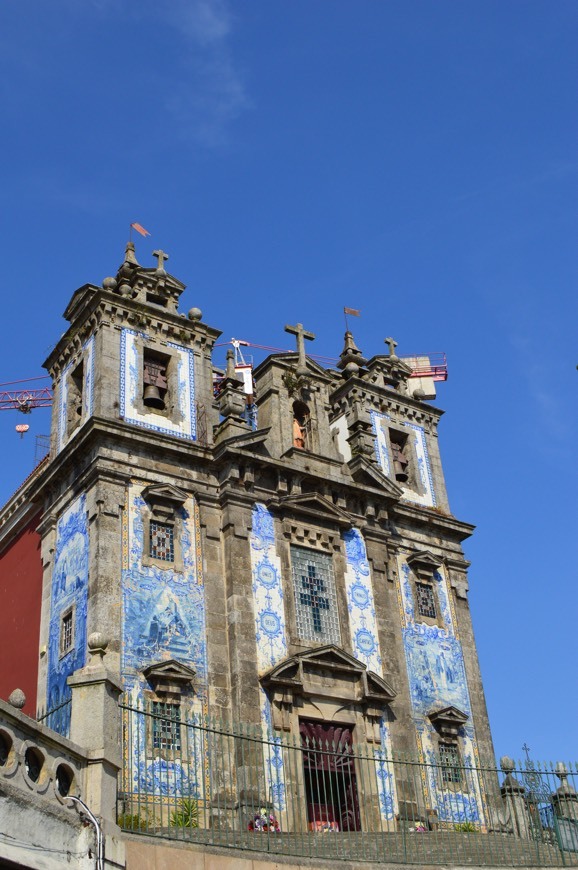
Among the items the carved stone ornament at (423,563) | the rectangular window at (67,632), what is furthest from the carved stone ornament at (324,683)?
the rectangular window at (67,632)

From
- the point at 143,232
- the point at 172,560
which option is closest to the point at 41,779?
the point at 172,560

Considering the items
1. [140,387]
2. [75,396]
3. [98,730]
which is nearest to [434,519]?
[140,387]

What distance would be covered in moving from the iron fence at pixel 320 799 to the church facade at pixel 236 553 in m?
0.25

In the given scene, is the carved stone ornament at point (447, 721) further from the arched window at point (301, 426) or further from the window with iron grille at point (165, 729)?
the arched window at point (301, 426)

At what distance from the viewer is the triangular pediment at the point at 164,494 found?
23453 millimetres

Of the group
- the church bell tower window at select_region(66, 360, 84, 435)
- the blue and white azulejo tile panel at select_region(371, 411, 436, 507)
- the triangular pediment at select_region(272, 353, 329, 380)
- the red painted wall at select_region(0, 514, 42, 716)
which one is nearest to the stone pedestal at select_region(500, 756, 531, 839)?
the red painted wall at select_region(0, 514, 42, 716)

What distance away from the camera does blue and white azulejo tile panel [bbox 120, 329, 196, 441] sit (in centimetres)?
2477

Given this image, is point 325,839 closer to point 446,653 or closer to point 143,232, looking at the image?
point 446,653

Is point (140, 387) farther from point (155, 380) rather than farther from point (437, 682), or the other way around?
point (437, 682)

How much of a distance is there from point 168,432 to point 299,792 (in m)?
8.71

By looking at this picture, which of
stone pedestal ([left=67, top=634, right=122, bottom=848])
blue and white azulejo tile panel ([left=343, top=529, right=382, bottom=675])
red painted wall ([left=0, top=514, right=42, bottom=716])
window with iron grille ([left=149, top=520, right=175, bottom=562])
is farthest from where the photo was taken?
blue and white azulejo tile panel ([left=343, top=529, right=382, bottom=675])

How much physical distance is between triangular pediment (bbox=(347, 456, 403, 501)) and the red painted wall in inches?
319

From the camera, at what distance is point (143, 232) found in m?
29.5

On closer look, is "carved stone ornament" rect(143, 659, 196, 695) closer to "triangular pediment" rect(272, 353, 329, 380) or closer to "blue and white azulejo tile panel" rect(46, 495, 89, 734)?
"blue and white azulejo tile panel" rect(46, 495, 89, 734)
